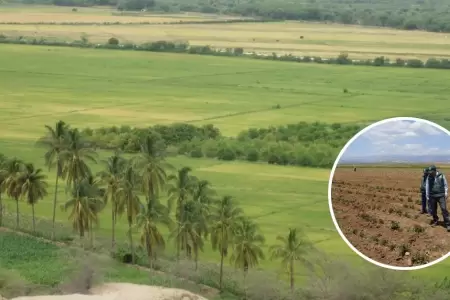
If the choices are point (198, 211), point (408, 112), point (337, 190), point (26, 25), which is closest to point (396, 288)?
point (198, 211)

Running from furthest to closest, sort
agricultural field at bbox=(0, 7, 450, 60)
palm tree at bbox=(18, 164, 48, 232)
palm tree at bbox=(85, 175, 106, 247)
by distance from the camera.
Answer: agricultural field at bbox=(0, 7, 450, 60), palm tree at bbox=(18, 164, 48, 232), palm tree at bbox=(85, 175, 106, 247)

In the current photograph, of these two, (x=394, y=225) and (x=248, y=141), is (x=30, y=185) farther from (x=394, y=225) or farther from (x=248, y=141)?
(x=394, y=225)

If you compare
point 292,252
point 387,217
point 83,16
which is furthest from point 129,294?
point 83,16

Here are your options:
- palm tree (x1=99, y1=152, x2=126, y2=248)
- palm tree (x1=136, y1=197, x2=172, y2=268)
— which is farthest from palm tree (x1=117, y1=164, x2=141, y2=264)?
palm tree (x1=136, y1=197, x2=172, y2=268)

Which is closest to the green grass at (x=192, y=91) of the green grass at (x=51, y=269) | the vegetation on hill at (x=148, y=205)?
the vegetation on hill at (x=148, y=205)

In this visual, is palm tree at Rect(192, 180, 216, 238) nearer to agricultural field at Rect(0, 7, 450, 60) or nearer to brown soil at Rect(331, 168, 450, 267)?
brown soil at Rect(331, 168, 450, 267)

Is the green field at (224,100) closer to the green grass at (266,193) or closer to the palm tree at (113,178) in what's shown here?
the green grass at (266,193)

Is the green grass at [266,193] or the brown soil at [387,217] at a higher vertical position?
the brown soil at [387,217]
